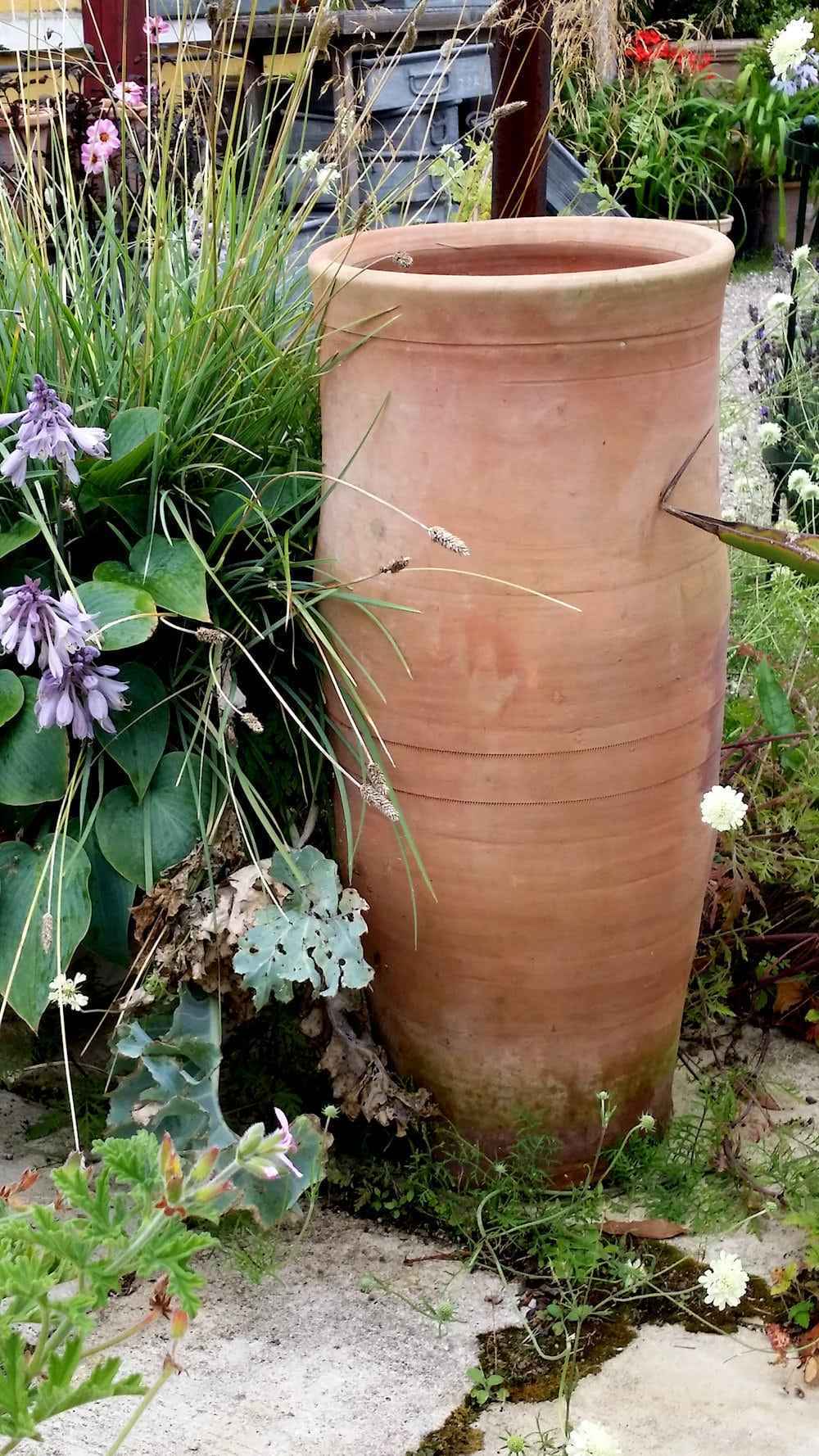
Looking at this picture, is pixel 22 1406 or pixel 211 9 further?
pixel 211 9

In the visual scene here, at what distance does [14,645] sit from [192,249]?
1060 mm

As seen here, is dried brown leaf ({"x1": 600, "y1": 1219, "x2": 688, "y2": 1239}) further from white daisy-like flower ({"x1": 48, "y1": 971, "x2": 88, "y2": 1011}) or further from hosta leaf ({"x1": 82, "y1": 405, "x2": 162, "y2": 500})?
hosta leaf ({"x1": 82, "y1": 405, "x2": 162, "y2": 500})

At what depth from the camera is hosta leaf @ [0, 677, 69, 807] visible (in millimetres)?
1742

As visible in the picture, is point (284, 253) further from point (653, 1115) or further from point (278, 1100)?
point (653, 1115)

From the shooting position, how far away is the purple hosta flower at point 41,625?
1575mm

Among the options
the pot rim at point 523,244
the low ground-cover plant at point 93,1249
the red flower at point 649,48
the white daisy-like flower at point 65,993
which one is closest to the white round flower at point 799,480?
the pot rim at point 523,244

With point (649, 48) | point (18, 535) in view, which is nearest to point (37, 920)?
point (18, 535)

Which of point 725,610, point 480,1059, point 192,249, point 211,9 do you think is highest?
point 211,9

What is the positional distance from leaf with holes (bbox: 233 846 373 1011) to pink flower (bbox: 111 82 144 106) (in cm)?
99

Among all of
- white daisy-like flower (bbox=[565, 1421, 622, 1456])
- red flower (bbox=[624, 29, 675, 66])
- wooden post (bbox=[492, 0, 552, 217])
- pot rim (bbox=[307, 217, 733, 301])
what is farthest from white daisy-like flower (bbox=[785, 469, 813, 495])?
red flower (bbox=[624, 29, 675, 66])

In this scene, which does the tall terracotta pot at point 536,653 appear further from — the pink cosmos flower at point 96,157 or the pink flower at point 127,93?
the pink cosmos flower at point 96,157

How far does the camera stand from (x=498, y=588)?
1661 mm

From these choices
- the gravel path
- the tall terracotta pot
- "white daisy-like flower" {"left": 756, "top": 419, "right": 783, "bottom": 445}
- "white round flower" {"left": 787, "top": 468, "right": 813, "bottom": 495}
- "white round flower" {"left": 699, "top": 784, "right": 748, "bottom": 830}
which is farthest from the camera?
the gravel path

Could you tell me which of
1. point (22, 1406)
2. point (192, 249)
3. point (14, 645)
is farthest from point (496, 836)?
point (192, 249)
